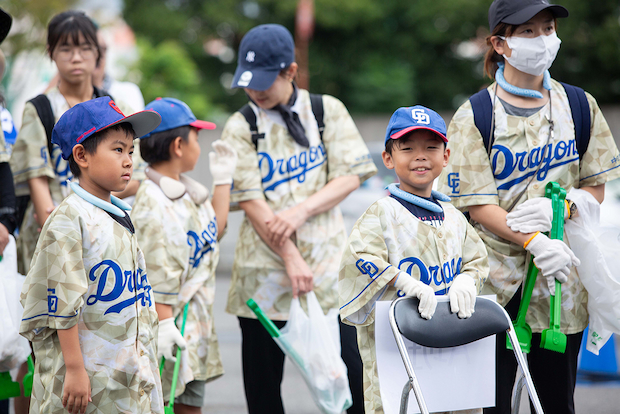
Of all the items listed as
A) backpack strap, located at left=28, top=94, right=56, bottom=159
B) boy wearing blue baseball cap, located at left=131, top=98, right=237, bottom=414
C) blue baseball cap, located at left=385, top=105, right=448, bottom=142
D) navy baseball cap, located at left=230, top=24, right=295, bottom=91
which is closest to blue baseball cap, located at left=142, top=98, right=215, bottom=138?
boy wearing blue baseball cap, located at left=131, top=98, right=237, bottom=414

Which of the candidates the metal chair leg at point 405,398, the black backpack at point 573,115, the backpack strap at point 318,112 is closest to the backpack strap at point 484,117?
the black backpack at point 573,115

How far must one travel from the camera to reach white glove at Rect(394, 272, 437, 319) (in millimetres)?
2535

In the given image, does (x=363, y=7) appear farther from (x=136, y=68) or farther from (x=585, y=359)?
(x=585, y=359)

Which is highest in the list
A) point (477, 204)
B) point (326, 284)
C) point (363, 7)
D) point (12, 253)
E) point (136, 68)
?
point (363, 7)

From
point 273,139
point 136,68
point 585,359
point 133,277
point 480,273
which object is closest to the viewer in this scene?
point 133,277

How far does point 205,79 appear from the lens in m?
26.0

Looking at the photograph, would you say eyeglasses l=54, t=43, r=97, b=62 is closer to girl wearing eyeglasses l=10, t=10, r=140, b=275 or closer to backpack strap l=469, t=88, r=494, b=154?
girl wearing eyeglasses l=10, t=10, r=140, b=275

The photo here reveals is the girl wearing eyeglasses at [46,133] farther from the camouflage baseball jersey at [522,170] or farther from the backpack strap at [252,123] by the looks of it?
the camouflage baseball jersey at [522,170]

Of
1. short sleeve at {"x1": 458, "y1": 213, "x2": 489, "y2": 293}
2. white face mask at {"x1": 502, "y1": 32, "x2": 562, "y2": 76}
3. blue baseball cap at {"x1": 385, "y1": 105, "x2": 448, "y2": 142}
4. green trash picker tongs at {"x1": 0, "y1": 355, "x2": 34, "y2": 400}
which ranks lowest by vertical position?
green trash picker tongs at {"x1": 0, "y1": 355, "x2": 34, "y2": 400}

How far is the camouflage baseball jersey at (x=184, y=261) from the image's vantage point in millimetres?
3199

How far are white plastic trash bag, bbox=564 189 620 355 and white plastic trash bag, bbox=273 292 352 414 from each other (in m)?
1.27

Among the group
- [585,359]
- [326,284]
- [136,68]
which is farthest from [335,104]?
[136,68]

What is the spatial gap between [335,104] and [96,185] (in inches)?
67.3

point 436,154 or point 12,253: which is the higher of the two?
point 436,154
